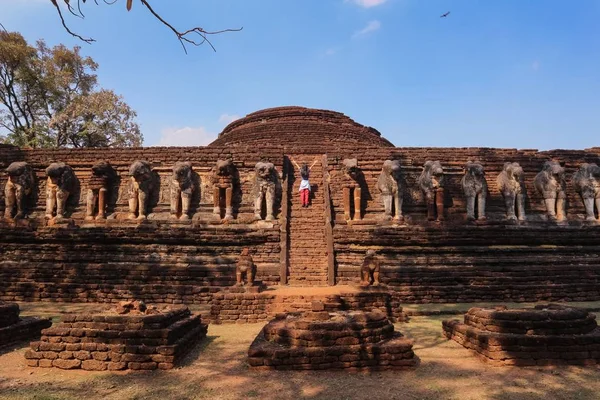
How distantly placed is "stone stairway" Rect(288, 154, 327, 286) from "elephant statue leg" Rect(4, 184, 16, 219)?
8.09 metres

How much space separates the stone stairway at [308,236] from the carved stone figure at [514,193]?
5.41 metres

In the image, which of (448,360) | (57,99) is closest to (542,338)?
(448,360)

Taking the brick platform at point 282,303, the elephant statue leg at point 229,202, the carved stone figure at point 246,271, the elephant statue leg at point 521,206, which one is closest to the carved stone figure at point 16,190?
the elephant statue leg at point 229,202

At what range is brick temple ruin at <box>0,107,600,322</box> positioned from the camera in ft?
31.3

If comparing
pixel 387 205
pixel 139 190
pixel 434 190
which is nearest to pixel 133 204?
pixel 139 190

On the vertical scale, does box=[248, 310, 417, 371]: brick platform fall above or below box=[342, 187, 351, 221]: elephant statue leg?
below

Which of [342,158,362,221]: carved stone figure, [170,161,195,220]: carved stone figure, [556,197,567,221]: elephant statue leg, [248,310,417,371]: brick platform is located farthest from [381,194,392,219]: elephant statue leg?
[248,310,417,371]: brick platform

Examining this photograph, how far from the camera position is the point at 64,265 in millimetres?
9914

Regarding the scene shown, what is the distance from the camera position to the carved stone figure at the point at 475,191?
11.4 metres

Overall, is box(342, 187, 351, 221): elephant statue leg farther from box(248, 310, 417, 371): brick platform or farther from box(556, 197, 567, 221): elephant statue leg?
box(248, 310, 417, 371): brick platform

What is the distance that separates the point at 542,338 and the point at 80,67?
90.9 ft

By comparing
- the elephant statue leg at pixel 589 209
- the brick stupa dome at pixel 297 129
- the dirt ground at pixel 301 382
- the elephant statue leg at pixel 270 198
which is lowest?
the dirt ground at pixel 301 382

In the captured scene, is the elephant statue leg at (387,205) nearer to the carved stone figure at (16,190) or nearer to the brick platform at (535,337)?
the brick platform at (535,337)

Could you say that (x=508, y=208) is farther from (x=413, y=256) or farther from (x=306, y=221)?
(x=306, y=221)
